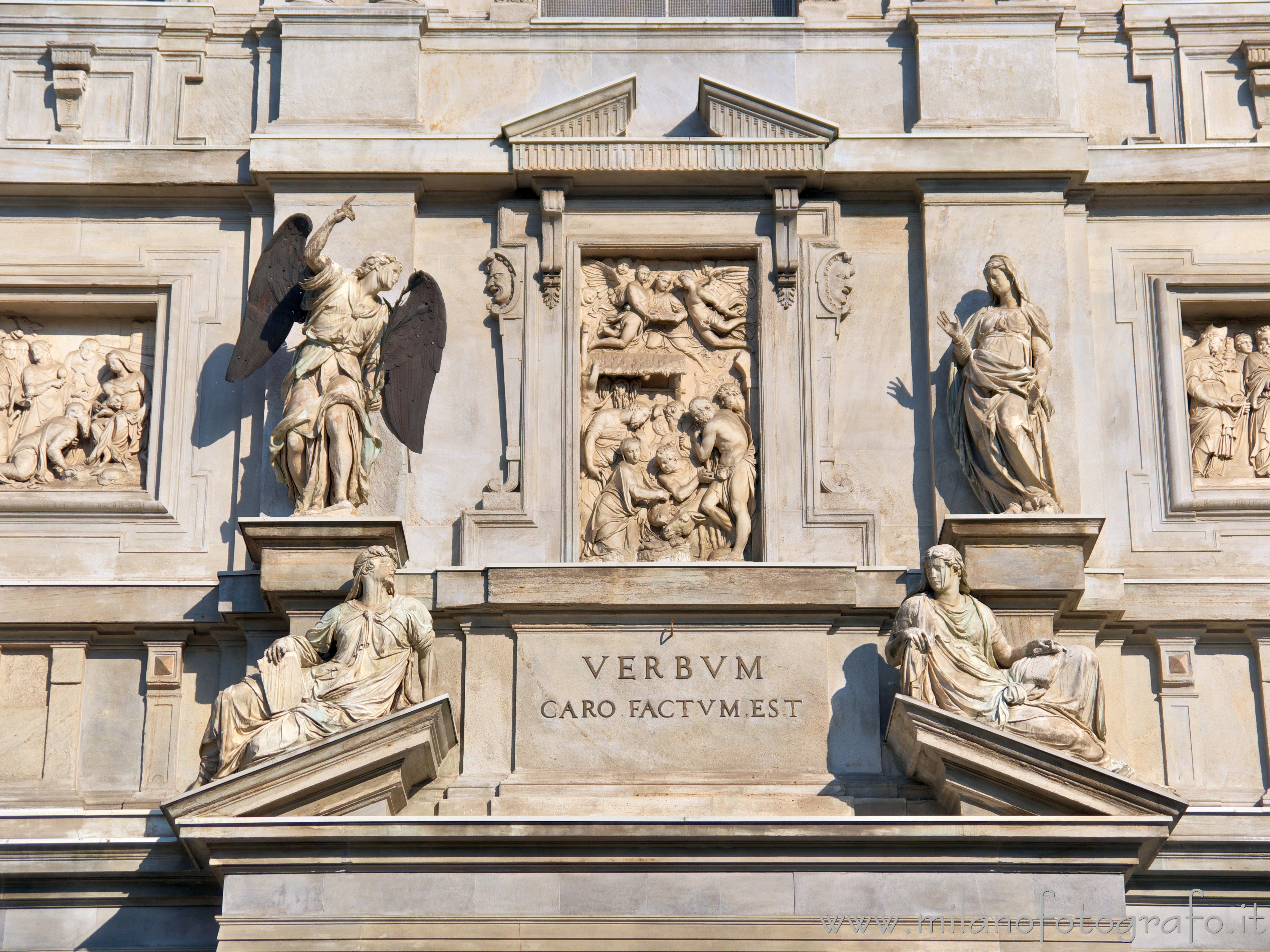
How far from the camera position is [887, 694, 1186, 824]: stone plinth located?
40.4ft

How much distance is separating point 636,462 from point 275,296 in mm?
2662

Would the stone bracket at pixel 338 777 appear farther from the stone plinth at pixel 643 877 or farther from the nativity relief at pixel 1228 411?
the nativity relief at pixel 1228 411

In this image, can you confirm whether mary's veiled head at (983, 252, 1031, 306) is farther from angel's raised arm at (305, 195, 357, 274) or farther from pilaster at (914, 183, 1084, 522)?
angel's raised arm at (305, 195, 357, 274)

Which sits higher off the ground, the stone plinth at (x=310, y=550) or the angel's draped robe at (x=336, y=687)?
the stone plinth at (x=310, y=550)

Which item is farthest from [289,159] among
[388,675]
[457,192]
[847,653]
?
[847,653]

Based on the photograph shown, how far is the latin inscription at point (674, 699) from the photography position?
1352 cm

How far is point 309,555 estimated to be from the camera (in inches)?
542

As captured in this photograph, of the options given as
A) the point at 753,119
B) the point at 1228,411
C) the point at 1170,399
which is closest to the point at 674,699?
the point at 1170,399

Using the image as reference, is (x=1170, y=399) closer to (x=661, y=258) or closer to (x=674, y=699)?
(x=661, y=258)

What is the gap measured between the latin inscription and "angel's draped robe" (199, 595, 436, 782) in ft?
2.99

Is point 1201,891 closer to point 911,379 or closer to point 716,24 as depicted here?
point 911,379

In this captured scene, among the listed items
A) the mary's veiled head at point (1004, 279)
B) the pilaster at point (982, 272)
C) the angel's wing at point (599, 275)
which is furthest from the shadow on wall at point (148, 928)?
the mary's veiled head at point (1004, 279)

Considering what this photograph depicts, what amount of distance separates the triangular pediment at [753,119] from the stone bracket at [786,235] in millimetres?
332

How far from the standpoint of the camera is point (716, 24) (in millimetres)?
15531
